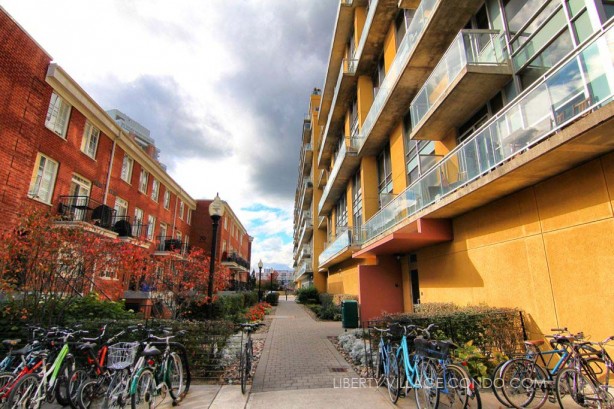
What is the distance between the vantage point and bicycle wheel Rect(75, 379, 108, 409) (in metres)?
4.37

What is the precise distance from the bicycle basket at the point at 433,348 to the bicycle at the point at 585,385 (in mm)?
1677

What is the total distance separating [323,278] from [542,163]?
29.5m

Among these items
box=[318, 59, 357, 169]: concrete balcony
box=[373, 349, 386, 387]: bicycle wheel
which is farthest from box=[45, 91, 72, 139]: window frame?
box=[373, 349, 386, 387]: bicycle wheel

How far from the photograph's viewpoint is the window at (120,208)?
19688 millimetres

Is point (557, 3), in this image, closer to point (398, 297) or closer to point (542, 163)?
point (542, 163)

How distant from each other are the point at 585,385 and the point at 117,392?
6510mm

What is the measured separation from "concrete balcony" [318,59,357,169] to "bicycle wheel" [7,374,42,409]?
19.1 meters

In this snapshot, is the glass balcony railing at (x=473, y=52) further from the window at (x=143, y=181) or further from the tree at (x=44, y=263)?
the window at (x=143, y=181)

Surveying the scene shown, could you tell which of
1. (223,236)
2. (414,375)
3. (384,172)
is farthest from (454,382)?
(223,236)

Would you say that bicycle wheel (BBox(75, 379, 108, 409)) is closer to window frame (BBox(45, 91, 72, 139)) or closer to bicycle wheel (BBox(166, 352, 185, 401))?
bicycle wheel (BBox(166, 352, 185, 401))

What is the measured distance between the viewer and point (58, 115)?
14.8 metres

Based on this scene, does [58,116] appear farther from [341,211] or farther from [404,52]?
[341,211]

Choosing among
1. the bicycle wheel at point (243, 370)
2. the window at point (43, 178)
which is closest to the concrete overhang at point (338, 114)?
the window at point (43, 178)

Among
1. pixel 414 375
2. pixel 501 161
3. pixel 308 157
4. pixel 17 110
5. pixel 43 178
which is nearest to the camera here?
pixel 414 375
